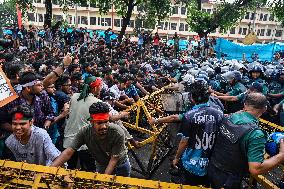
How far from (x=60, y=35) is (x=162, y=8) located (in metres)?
8.12

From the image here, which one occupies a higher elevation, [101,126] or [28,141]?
[101,126]

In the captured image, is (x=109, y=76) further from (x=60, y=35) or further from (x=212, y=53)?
(x=212, y=53)

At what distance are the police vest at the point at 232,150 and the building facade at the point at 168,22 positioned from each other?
5489cm

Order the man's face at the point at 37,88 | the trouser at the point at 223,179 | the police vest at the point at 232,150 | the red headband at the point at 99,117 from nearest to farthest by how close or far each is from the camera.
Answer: the police vest at the point at 232,150
the trouser at the point at 223,179
the red headband at the point at 99,117
the man's face at the point at 37,88

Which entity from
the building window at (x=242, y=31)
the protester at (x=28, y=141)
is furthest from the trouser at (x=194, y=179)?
the building window at (x=242, y=31)

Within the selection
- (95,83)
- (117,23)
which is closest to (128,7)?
(95,83)

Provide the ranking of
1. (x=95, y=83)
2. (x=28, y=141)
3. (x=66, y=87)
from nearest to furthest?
(x=28, y=141) → (x=95, y=83) → (x=66, y=87)

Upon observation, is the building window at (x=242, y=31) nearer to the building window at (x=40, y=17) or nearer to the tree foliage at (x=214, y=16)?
the building window at (x=40, y=17)

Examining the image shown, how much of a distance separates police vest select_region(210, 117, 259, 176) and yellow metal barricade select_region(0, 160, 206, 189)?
670 millimetres

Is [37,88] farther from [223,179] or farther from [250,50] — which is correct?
[250,50]

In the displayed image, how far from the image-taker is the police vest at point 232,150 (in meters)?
2.79

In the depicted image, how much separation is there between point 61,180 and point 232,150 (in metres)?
1.68

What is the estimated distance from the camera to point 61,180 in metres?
2.49

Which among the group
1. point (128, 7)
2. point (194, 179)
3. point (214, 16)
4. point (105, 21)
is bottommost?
point (194, 179)
